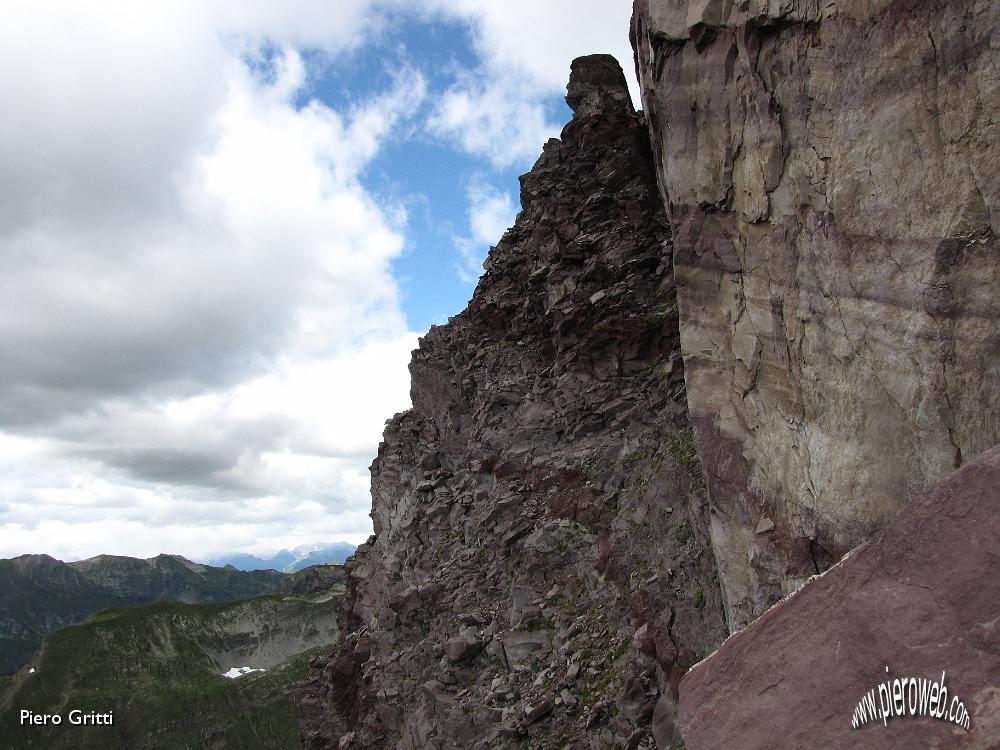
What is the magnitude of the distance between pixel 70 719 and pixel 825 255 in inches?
5651

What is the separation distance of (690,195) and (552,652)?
50.4ft

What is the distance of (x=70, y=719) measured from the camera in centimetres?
11069

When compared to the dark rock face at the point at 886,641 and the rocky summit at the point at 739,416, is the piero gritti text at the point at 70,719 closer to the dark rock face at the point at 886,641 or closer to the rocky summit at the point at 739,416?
the rocky summit at the point at 739,416

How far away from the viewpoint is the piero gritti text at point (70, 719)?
109938 mm

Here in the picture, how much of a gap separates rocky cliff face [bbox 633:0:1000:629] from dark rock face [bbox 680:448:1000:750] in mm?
3256

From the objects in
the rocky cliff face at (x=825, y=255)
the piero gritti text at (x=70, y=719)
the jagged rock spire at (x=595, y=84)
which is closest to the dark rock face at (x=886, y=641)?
the rocky cliff face at (x=825, y=255)

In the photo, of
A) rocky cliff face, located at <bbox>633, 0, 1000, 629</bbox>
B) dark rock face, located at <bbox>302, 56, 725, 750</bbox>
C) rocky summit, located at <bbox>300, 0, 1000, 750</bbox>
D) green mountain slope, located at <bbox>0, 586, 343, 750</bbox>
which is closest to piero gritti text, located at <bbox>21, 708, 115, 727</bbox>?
green mountain slope, located at <bbox>0, 586, 343, 750</bbox>

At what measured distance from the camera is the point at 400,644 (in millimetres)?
29562

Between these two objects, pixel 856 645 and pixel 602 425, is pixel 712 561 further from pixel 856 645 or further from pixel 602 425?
pixel 856 645

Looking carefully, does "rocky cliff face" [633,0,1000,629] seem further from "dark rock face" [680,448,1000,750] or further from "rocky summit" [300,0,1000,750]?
"dark rock face" [680,448,1000,750]

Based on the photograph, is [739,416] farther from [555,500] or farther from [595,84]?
[595,84]

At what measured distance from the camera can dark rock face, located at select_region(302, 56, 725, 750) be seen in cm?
1892

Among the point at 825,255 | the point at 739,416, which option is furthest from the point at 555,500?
the point at 825,255

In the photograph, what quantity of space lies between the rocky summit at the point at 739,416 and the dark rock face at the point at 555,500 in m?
0.12
